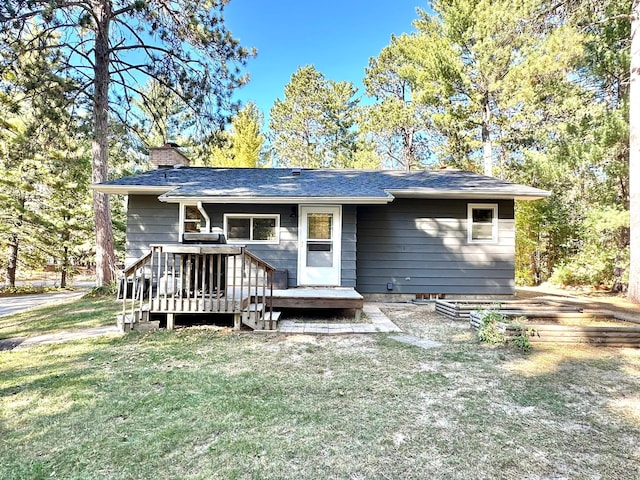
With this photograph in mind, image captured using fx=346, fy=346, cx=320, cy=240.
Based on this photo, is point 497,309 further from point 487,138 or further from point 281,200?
point 487,138

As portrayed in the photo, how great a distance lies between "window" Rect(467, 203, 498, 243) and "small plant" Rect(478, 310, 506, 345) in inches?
156

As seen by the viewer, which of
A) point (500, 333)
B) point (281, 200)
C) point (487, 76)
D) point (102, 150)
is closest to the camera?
point (500, 333)

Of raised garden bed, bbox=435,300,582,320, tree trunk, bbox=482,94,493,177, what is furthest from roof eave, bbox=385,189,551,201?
tree trunk, bbox=482,94,493,177

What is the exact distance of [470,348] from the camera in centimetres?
453

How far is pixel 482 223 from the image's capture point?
28.2 ft

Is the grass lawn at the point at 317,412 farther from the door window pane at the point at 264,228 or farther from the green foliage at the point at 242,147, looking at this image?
the green foliage at the point at 242,147

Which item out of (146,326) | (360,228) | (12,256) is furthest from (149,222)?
(12,256)

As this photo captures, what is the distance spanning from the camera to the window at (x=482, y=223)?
852cm

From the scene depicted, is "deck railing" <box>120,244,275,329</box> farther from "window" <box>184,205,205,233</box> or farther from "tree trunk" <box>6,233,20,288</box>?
"tree trunk" <box>6,233,20,288</box>

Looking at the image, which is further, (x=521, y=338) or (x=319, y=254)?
(x=319, y=254)

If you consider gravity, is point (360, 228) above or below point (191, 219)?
below

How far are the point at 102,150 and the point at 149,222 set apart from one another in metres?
3.20

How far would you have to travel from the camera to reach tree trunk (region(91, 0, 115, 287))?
9.55 m

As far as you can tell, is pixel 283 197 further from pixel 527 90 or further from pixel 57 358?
pixel 527 90
